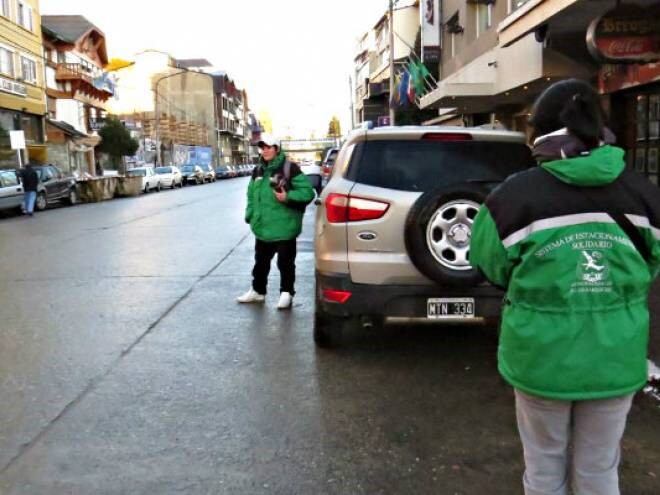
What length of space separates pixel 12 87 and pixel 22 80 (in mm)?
2599

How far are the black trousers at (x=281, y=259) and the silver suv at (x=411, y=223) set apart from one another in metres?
2.07

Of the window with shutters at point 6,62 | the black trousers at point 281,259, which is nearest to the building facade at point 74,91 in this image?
the window with shutters at point 6,62

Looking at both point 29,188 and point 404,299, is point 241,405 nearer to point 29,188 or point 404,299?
point 404,299

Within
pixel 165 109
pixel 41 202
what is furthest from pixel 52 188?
pixel 165 109

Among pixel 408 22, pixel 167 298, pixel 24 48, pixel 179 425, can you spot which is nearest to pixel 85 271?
pixel 167 298

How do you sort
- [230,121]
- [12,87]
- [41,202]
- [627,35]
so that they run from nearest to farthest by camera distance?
[627,35] → [41,202] → [12,87] → [230,121]

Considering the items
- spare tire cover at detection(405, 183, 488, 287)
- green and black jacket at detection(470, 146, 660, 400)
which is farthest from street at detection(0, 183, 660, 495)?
green and black jacket at detection(470, 146, 660, 400)

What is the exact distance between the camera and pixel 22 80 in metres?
40.3

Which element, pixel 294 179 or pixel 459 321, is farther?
pixel 294 179

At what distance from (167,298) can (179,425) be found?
13.3 ft

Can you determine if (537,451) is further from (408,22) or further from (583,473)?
(408,22)

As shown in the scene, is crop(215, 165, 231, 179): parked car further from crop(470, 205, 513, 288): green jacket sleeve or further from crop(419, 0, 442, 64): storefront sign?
crop(470, 205, 513, 288): green jacket sleeve

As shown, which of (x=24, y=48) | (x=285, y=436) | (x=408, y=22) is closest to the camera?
(x=285, y=436)

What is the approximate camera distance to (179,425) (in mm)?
4266
